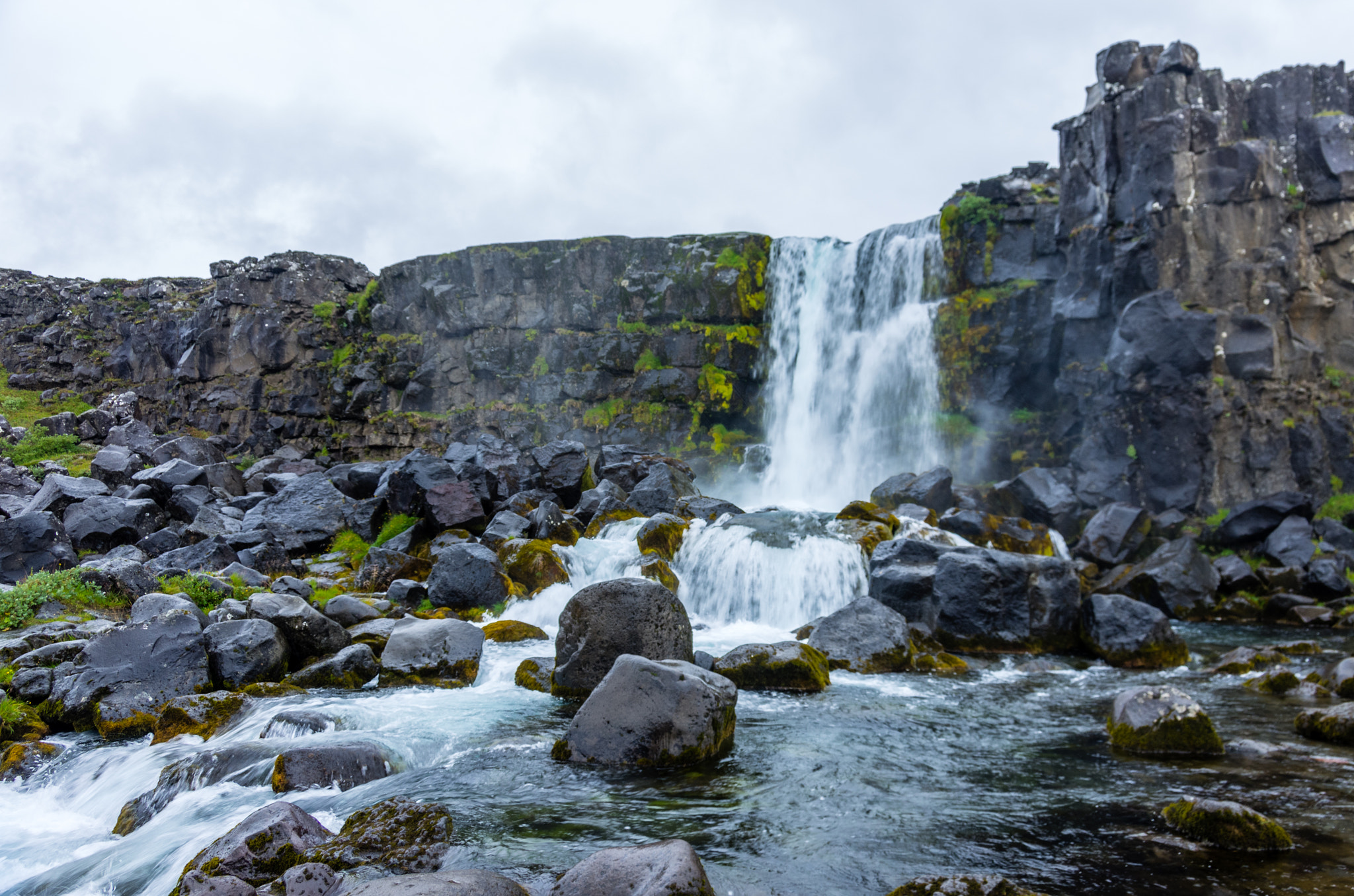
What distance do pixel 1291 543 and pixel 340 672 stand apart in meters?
19.5

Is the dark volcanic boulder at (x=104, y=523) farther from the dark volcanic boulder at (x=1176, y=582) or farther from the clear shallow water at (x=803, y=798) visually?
the dark volcanic boulder at (x=1176, y=582)

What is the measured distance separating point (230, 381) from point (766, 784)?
149 feet

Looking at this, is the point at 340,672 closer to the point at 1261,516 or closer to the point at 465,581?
the point at 465,581

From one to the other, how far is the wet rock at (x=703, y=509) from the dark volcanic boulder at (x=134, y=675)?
1065 cm

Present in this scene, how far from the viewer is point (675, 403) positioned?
34.3 metres

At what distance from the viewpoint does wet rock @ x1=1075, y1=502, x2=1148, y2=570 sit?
18031mm

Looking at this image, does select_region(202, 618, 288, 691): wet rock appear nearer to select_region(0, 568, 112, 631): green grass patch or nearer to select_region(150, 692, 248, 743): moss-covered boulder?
select_region(150, 692, 248, 743): moss-covered boulder

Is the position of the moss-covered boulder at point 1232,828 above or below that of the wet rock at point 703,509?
below

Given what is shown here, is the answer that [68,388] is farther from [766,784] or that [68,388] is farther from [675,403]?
[766,784]

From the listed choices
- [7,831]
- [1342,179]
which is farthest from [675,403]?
[7,831]

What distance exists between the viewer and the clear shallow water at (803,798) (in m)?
4.77

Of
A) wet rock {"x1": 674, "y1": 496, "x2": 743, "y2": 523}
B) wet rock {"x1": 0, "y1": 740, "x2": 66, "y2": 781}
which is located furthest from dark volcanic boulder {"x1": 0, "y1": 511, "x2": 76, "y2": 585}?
wet rock {"x1": 674, "y1": 496, "x2": 743, "y2": 523}

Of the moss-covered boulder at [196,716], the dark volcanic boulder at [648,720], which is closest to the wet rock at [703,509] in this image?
the dark volcanic boulder at [648,720]

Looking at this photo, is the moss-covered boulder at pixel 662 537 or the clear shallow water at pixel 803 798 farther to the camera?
the moss-covered boulder at pixel 662 537
